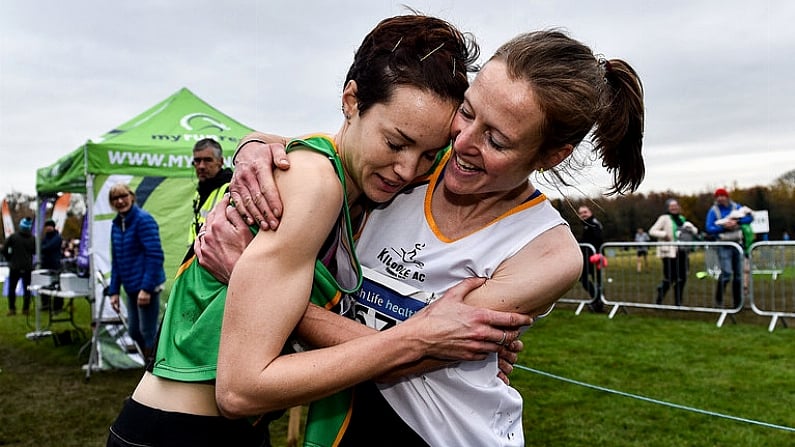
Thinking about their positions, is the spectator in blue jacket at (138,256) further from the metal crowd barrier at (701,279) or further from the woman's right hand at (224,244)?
the woman's right hand at (224,244)

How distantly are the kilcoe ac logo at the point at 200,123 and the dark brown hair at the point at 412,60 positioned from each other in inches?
310

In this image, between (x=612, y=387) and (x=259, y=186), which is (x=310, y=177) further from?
(x=612, y=387)

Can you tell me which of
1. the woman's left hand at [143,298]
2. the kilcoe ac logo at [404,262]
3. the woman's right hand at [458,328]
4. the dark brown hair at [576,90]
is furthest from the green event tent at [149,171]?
the woman's right hand at [458,328]

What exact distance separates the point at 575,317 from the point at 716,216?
302 centimetres

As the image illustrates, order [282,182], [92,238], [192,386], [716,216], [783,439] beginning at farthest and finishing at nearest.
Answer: [716,216]
[92,238]
[783,439]
[192,386]
[282,182]

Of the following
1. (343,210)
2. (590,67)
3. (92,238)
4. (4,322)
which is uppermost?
(590,67)

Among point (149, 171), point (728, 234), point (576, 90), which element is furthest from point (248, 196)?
point (728, 234)

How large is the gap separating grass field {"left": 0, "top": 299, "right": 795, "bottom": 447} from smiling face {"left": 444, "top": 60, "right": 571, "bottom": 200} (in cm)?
403

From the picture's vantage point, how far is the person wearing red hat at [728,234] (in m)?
10.2

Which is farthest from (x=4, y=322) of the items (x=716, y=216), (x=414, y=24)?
(x=414, y=24)

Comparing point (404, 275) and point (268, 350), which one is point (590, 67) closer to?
point (404, 275)

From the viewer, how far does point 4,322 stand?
1395 cm

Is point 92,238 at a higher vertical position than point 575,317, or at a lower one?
higher

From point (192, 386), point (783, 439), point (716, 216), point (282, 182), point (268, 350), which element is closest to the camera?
point (268, 350)
